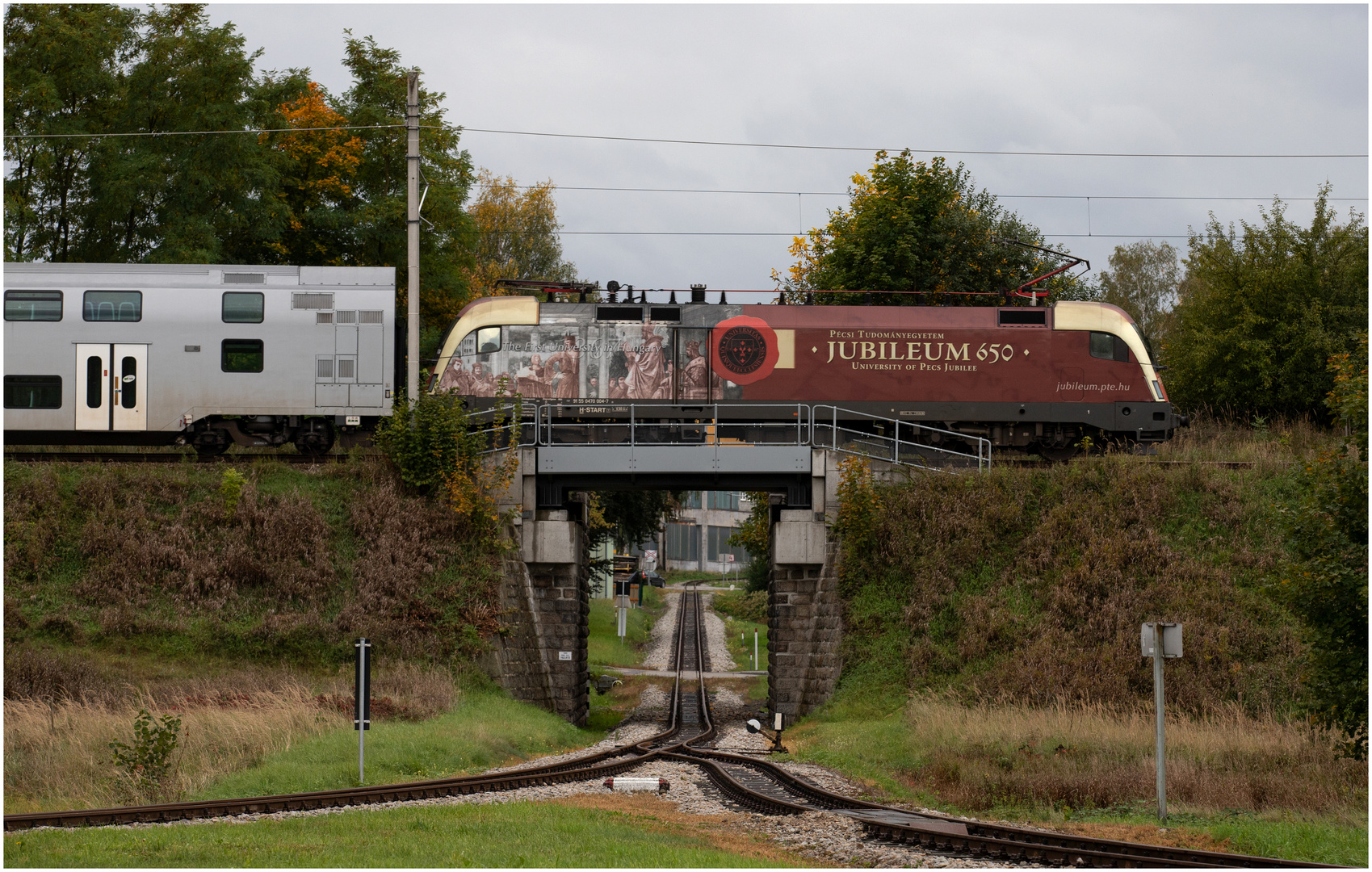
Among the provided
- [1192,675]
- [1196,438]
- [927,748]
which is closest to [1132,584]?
[1192,675]

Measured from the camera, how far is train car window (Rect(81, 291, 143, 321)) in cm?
2611

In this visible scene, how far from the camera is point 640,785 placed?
16.8 meters

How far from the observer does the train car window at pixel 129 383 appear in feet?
86.1

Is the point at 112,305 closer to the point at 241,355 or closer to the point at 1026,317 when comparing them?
the point at 241,355

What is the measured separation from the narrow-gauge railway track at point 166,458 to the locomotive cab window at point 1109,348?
57.7ft

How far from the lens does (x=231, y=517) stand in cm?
2483

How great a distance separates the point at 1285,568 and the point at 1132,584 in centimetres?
903

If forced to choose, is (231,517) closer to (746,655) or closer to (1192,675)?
(1192,675)

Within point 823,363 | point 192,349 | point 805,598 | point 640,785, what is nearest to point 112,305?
point 192,349

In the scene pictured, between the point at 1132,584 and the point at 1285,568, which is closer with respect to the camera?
the point at 1285,568

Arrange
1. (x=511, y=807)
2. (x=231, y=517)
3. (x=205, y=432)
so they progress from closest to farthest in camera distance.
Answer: (x=511, y=807), (x=231, y=517), (x=205, y=432)

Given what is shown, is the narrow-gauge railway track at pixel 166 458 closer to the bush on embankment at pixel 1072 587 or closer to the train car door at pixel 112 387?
the train car door at pixel 112 387

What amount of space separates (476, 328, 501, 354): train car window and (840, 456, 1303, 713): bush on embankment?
9.40m

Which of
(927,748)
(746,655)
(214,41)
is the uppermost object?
(214,41)
